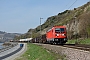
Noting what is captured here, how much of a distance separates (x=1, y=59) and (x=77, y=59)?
71.4ft

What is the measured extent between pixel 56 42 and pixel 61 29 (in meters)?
3.05

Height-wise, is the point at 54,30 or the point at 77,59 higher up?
the point at 54,30

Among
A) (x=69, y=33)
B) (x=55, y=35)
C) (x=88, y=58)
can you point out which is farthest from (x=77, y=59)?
(x=69, y=33)

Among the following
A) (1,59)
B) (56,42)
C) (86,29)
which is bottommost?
(1,59)

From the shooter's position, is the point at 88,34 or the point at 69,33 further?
the point at 69,33

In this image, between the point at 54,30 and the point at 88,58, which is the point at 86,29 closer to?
the point at 54,30

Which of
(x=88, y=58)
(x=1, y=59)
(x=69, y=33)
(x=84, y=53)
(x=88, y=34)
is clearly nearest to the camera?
(x=88, y=58)

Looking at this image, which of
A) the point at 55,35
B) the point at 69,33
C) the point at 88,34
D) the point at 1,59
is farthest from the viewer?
the point at 69,33

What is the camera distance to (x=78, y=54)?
19328mm

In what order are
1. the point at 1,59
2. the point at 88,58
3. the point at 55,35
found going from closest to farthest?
1. the point at 88,58
2. the point at 1,59
3. the point at 55,35

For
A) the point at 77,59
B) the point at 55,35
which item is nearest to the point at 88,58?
the point at 77,59

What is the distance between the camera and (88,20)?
210 ft

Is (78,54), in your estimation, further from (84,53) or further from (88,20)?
(88,20)

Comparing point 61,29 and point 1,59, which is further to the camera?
point 61,29
